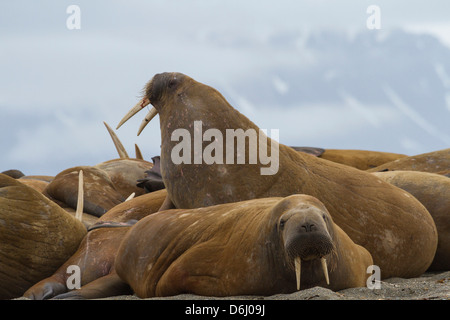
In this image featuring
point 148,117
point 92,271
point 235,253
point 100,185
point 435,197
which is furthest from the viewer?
point 100,185

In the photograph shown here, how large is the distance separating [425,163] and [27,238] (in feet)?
21.0

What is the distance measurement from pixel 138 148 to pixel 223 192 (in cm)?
768

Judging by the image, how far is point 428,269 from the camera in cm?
779

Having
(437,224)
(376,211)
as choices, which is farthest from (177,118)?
(437,224)

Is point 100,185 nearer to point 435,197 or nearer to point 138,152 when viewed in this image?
point 138,152

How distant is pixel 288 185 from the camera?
6.79 metres

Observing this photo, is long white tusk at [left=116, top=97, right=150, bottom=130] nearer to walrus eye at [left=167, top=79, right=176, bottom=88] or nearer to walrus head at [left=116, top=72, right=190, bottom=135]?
walrus head at [left=116, top=72, right=190, bottom=135]

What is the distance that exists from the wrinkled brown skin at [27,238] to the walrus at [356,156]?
653 centimetres

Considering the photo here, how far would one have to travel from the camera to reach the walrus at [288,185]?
6.73 m

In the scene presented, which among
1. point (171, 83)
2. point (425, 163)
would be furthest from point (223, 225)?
point (425, 163)

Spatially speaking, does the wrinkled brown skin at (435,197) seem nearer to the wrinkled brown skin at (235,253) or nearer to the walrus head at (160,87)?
the wrinkled brown skin at (235,253)

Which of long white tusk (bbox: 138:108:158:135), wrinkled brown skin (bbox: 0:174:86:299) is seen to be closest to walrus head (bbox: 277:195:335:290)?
wrinkled brown skin (bbox: 0:174:86:299)

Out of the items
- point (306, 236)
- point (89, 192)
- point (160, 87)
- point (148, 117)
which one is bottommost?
point (89, 192)

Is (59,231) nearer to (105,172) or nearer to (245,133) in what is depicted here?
(245,133)
